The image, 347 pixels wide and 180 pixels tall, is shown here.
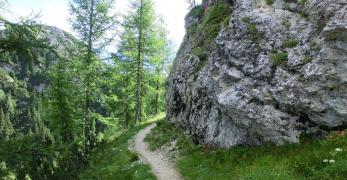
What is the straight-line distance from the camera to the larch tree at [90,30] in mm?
31453

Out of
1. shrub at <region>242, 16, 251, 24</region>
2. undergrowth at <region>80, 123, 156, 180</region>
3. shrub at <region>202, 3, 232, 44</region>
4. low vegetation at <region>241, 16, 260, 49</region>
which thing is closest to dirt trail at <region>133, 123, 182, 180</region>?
undergrowth at <region>80, 123, 156, 180</region>

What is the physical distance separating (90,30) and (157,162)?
1525 cm

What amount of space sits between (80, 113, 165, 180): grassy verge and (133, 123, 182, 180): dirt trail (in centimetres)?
47

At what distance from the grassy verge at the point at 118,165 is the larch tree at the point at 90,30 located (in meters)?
3.77

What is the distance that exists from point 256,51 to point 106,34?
1790 centimetres

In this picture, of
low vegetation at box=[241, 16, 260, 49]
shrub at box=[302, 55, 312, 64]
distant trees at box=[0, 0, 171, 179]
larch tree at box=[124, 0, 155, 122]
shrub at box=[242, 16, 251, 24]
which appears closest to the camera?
distant trees at box=[0, 0, 171, 179]

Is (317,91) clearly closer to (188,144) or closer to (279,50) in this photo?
(279,50)

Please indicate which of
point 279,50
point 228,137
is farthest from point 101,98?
point 279,50

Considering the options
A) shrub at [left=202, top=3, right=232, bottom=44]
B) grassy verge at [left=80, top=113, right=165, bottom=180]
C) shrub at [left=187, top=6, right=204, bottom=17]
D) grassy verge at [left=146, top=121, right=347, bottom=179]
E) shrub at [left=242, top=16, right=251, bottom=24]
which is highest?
shrub at [left=187, top=6, right=204, bottom=17]

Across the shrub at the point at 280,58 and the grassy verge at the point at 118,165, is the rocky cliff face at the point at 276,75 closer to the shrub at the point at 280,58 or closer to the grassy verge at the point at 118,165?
the shrub at the point at 280,58

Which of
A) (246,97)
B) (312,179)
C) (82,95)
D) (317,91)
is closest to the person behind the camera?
(312,179)

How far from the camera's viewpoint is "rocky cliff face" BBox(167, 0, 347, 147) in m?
14.1

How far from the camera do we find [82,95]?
31391 mm

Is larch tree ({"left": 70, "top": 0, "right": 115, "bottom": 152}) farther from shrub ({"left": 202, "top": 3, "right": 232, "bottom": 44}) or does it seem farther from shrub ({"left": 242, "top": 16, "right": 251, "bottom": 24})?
shrub ({"left": 242, "top": 16, "right": 251, "bottom": 24})
